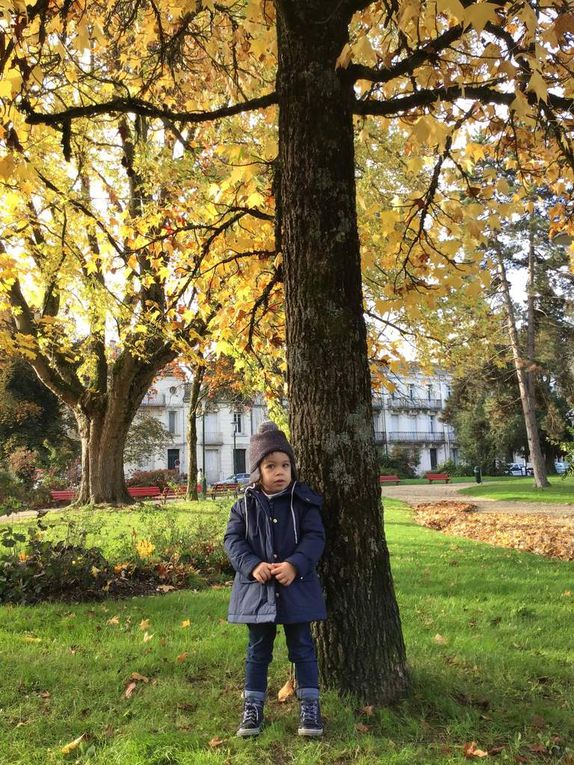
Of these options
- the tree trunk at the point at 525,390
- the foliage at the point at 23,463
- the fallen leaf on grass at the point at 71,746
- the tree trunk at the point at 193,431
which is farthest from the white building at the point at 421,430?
the fallen leaf on grass at the point at 71,746

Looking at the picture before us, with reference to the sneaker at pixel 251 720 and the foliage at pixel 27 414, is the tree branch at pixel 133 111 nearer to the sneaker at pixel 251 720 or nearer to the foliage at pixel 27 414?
the sneaker at pixel 251 720

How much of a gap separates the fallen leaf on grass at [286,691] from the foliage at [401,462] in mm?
47973

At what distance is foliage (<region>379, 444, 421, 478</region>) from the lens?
172 feet

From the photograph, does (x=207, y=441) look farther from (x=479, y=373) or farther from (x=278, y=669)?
(x=278, y=669)

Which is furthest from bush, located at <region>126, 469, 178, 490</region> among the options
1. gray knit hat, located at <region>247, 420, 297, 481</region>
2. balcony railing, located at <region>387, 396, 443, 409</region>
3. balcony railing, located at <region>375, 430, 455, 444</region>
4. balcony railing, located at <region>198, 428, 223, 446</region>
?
balcony railing, located at <region>375, 430, 455, 444</region>

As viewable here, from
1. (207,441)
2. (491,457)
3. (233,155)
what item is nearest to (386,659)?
(233,155)

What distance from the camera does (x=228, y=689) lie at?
3672 mm

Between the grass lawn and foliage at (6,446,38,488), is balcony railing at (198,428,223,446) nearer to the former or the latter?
foliage at (6,446,38,488)

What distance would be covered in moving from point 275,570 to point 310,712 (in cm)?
72

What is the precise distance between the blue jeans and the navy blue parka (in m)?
0.12

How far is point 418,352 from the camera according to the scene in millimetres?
13500

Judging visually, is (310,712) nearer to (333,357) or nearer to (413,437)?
(333,357)

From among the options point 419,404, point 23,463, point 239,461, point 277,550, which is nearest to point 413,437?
point 419,404

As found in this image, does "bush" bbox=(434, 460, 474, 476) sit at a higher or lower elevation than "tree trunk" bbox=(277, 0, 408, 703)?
lower
